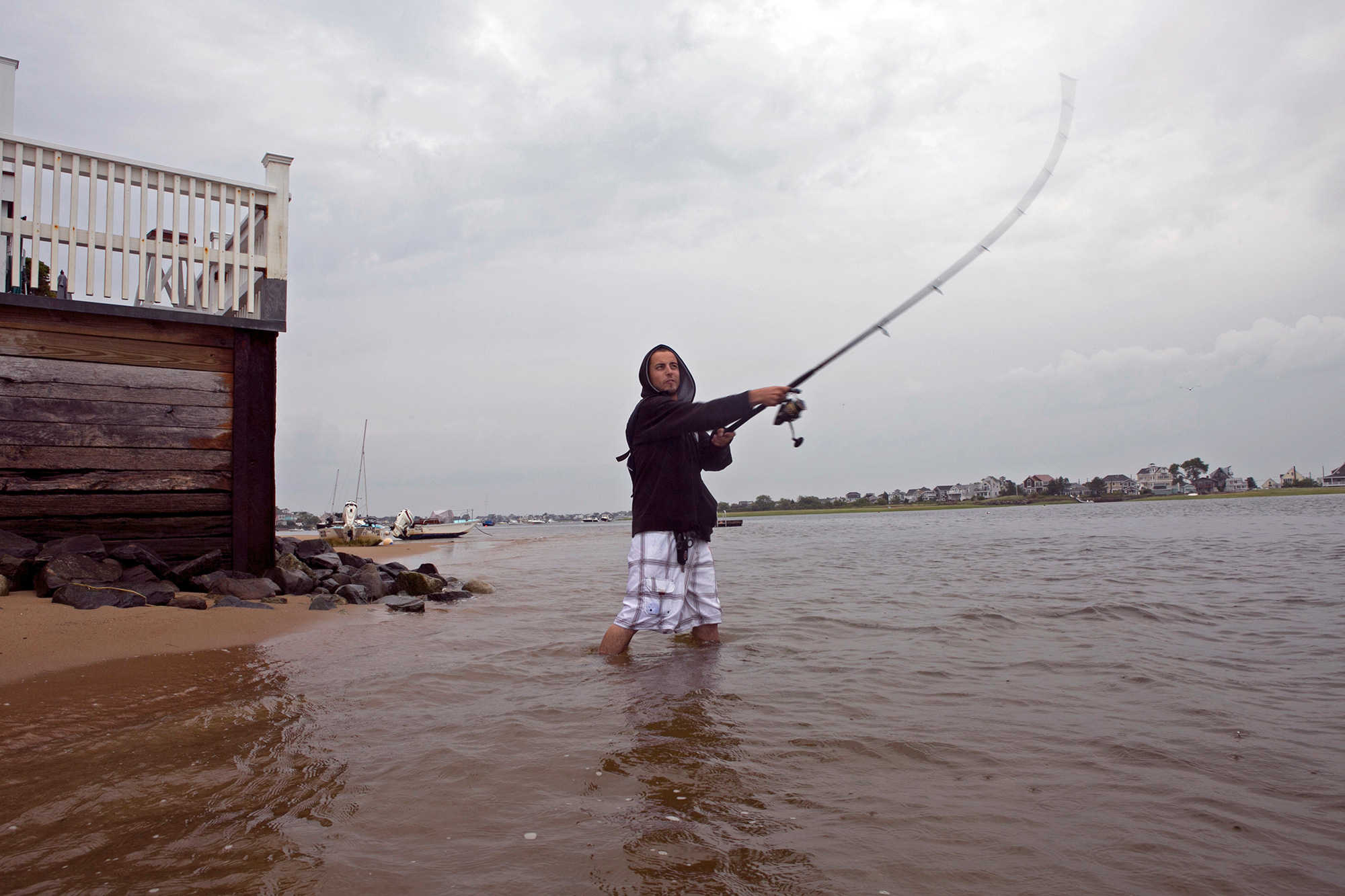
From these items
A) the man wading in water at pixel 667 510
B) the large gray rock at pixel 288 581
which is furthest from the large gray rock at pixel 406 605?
the man wading in water at pixel 667 510

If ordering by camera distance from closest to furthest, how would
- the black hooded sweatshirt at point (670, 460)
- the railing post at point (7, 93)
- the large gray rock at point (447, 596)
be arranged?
the black hooded sweatshirt at point (670, 460)
the railing post at point (7, 93)
the large gray rock at point (447, 596)

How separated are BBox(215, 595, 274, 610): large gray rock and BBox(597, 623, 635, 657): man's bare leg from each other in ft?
9.85

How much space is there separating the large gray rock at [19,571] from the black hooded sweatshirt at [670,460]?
4322mm

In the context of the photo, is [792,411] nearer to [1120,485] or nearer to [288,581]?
[288,581]

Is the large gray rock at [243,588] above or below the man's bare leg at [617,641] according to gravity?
above

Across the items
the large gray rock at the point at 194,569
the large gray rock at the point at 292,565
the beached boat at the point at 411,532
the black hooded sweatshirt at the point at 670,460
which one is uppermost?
the black hooded sweatshirt at the point at 670,460

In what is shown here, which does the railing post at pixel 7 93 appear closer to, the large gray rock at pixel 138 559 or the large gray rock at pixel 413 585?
the large gray rock at pixel 138 559

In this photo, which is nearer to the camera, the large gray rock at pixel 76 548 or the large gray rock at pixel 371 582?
the large gray rock at pixel 76 548

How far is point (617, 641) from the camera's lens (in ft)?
15.2

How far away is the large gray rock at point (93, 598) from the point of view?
483 cm

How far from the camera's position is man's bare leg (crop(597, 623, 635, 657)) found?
4629 millimetres

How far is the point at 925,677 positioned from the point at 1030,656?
0.94 meters

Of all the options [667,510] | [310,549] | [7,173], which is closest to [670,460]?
[667,510]

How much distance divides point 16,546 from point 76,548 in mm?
352
